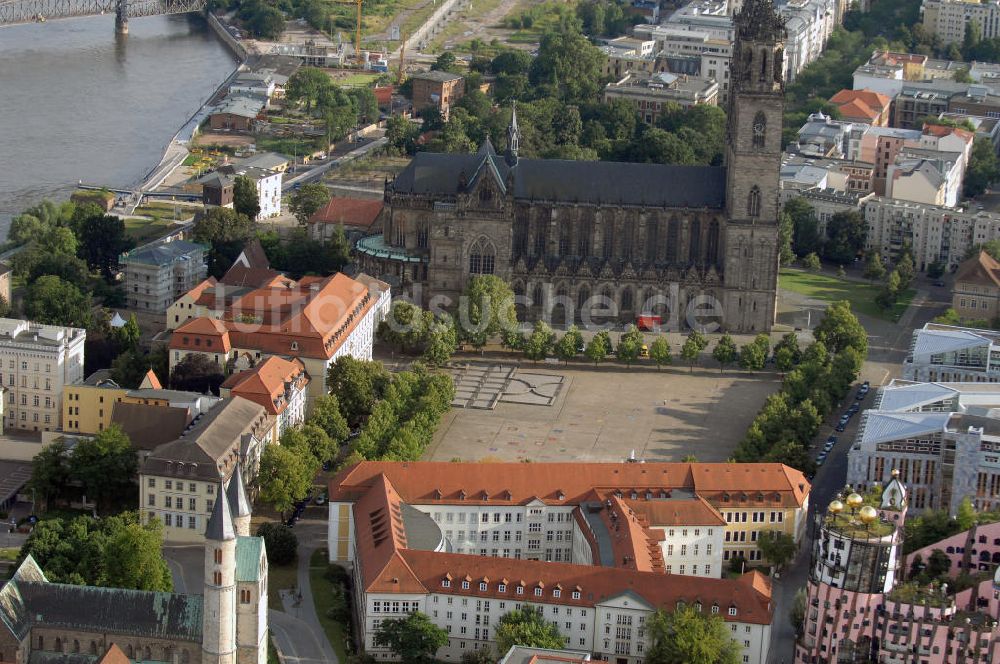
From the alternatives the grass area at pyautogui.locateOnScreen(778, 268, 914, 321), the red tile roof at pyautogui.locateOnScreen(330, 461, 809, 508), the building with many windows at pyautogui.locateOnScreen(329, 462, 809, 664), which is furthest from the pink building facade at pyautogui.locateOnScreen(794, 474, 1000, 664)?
the grass area at pyautogui.locateOnScreen(778, 268, 914, 321)

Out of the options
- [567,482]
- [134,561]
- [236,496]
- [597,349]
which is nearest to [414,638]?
[236,496]

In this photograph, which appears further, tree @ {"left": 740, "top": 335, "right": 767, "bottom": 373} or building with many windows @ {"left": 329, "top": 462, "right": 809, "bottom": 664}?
tree @ {"left": 740, "top": 335, "right": 767, "bottom": 373}

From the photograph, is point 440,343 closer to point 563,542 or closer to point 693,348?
point 693,348

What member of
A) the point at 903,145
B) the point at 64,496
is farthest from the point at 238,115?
the point at 64,496

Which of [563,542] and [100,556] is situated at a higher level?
[100,556]

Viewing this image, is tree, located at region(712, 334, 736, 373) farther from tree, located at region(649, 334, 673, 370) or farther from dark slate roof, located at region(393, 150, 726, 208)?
dark slate roof, located at region(393, 150, 726, 208)

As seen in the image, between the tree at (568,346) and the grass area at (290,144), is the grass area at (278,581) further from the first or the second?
the grass area at (290,144)
